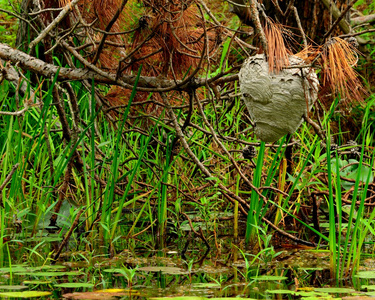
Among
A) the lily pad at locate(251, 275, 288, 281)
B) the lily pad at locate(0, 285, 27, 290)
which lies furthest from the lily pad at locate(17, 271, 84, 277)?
the lily pad at locate(251, 275, 288, 281)

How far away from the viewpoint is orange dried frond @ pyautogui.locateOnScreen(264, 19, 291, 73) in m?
1.70

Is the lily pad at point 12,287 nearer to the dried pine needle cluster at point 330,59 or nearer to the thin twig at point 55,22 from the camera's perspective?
the thin twig at point 55,22

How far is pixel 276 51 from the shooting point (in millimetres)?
1701

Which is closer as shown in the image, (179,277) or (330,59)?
(330,59)

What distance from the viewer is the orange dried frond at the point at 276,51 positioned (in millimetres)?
1697

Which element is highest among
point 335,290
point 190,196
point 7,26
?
point 7,26

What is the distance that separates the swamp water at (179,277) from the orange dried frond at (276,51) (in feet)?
2.24

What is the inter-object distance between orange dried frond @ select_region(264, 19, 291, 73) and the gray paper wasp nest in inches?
1.1

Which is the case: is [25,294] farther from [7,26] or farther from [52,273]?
[7,26]

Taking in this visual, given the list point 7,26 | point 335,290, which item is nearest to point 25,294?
point 335,290

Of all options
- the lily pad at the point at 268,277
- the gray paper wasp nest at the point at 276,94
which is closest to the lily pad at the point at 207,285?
the lily pad at the point at 268,277

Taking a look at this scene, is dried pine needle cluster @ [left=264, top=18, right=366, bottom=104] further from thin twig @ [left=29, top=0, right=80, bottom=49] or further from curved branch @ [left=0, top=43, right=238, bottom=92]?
thin twig @ [left=29, top=0, right=80, bottom=49]

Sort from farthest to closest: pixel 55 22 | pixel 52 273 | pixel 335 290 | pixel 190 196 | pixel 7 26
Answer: pixel 7 26, pixel 190 196, pixel 55 22, pixel 52 273, pixel 335 290

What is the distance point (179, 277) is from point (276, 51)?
2.69 ft
